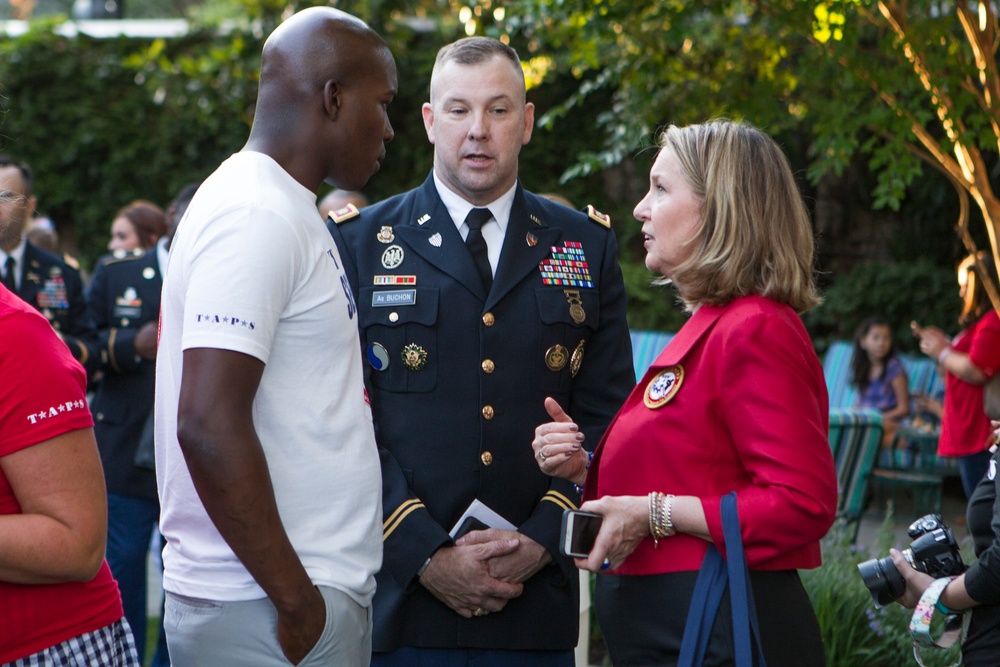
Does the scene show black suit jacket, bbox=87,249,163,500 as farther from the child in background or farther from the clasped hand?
the child in background

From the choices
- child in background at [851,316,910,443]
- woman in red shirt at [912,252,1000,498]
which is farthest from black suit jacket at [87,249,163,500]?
child in background at [851,316,910,443]

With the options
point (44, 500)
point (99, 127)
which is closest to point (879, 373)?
point (44, 500)

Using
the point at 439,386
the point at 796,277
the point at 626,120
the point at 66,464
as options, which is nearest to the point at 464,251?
the point at 439,386

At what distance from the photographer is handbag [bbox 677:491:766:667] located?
2039 millimetres

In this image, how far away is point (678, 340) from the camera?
90.7 inches

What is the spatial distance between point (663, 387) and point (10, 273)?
3.77m

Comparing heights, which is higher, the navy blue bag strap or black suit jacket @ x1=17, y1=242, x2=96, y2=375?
black suit jacket @ x1=17, y1=242, x2=96, y2=375

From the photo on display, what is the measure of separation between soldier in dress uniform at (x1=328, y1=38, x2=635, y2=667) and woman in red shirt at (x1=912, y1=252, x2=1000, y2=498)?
427 centimetres

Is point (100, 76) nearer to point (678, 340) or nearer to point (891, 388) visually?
point (891, 388)

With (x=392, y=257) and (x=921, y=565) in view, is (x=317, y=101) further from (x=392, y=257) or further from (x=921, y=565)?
(x=921, y=565)

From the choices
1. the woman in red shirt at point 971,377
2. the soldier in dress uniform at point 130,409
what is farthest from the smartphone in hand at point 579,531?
the woman in red shirt at point 971,377

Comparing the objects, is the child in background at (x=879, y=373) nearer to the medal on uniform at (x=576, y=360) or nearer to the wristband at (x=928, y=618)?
the wristband at (x=928, y=618)

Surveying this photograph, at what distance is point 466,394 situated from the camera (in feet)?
9.12

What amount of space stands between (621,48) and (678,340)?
456 cm
